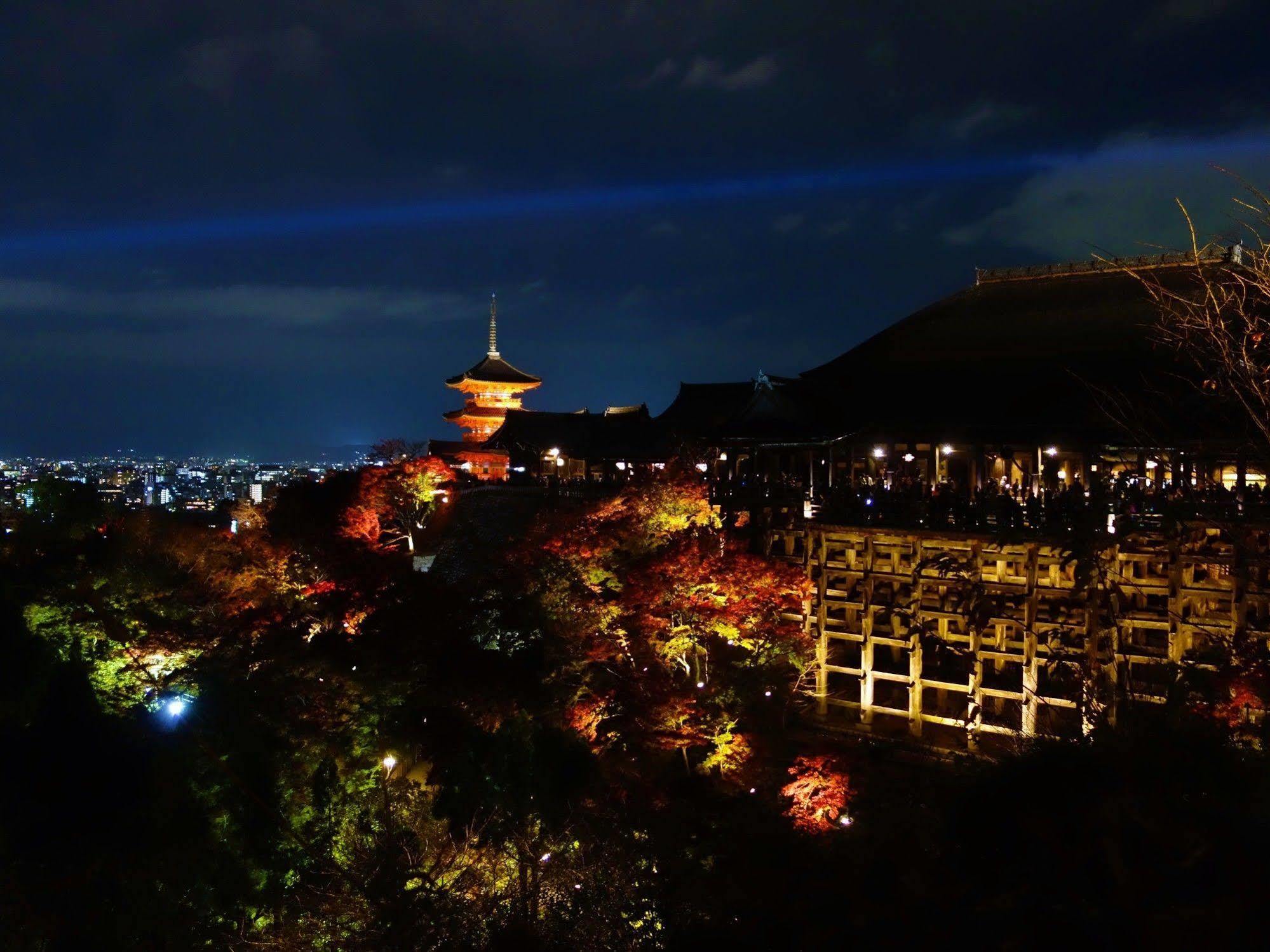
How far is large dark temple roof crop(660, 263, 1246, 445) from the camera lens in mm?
17281

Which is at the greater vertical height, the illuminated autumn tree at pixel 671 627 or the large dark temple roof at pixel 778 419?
the large dark temple roof at pixel 778 419

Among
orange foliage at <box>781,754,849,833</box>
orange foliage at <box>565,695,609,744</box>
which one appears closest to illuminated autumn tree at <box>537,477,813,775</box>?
orange foliage at <box>565,695,609,744</box>

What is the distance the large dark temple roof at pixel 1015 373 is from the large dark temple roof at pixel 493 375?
2549 cm

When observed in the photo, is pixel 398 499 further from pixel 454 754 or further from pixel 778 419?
pixel 454 754

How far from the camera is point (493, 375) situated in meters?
45.8

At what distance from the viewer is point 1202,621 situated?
1386cm

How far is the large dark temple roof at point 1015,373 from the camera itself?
17.3 m

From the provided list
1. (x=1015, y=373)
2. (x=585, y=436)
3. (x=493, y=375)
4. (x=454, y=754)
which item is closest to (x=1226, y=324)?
(x=1015, y=373)

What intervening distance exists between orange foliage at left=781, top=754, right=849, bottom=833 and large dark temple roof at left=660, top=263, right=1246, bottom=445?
26.1 feet

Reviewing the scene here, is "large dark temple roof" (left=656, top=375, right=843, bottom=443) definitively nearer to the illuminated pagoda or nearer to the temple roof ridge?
the temple roof ridge

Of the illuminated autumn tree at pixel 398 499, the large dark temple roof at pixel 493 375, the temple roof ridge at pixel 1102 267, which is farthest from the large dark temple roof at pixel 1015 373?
the large dark temple roof at pixel 493 375

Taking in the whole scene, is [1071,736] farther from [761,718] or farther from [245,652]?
[245,652]

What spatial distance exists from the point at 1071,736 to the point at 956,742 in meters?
7.62

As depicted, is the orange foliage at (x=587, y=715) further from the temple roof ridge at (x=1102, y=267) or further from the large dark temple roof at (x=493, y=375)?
the large dark temple roof at (x=493, y=375)
